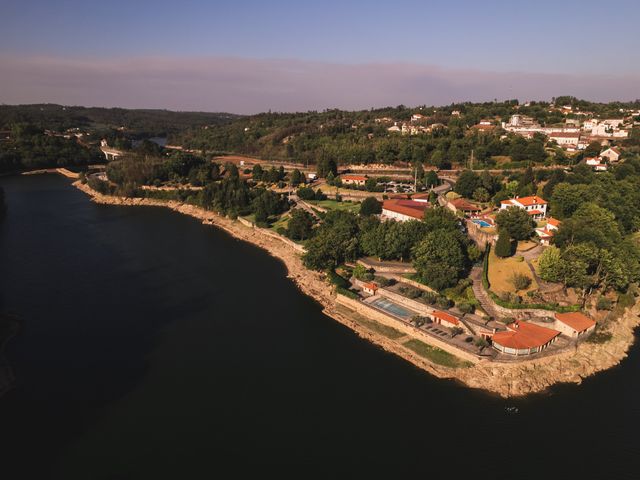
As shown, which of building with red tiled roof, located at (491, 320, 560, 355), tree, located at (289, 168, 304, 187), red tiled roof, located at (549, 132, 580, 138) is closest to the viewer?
building with red tiled roof, located at (491, 320, 560, 355)

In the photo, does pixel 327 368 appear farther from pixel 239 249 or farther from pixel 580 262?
pixel 239 249

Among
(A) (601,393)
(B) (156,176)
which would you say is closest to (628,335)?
(A) (601,393)

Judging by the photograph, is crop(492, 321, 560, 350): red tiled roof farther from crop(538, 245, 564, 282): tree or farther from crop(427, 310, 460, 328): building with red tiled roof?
crop(538, 245, 564, 282): tree

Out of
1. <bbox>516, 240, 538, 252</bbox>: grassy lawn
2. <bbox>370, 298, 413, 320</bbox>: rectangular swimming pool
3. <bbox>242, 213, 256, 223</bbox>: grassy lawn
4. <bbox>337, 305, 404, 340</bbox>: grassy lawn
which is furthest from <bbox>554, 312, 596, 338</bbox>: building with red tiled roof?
<bbox>242, 213, 256, 223</bbox>: grassy lawn

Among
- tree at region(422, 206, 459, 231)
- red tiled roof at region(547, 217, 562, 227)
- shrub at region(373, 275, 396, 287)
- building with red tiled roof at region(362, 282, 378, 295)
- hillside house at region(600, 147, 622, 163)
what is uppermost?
hillside house at region(600, 147, 622, 163)

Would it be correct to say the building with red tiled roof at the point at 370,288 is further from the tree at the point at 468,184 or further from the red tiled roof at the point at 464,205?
the tree at the point at 468,184

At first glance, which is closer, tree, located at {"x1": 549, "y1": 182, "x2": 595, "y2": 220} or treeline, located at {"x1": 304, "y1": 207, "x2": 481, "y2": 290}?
treeline, located at {"x1": 304, "y1": 207, "x2": 481, "y2": 290}

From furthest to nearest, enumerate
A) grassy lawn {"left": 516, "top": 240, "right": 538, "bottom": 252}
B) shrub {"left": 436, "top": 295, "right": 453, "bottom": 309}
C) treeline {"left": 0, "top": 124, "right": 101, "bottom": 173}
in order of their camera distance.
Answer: treeline {"left": 0, "top": 124, "right": 101, "bottom": 173} → grassy lawn {"left": 516, "top": 240, "right": 538, "bottom": 252} → shrub {"left": 436, "top": 295, "right": 453, "bottom": 309}
